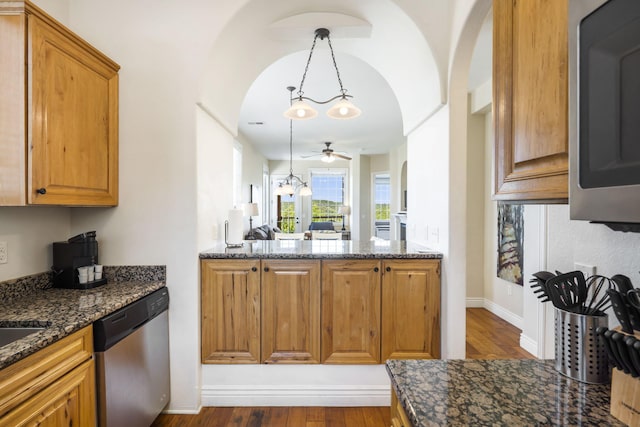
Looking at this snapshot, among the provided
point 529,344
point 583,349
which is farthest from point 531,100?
point 529,344

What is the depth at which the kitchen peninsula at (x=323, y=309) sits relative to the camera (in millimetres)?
2242

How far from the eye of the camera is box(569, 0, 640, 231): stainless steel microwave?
567 millimetres

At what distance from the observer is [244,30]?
231 centimetres

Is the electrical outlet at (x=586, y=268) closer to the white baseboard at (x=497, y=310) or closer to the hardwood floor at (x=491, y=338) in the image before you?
the hardwood floor at (x=491, y=338)

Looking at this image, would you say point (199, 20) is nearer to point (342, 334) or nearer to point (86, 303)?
point (86, 303)

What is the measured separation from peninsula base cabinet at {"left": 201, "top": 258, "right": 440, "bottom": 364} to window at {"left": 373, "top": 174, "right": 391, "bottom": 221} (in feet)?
25.2

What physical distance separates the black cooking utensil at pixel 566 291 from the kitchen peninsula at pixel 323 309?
128 cm

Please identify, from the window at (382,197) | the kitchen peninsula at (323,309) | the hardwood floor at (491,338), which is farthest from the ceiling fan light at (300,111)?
the window at (382,197)

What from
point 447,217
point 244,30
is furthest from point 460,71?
point 244,30

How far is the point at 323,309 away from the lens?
225 cm

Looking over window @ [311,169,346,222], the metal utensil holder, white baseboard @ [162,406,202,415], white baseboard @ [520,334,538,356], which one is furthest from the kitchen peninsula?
window @ [311,169,346,222]

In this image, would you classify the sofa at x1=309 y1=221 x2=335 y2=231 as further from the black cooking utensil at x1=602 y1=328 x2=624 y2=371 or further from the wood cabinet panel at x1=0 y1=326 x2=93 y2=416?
the black cooking utensil at x1=602 y1=328 x2=624 y2=371

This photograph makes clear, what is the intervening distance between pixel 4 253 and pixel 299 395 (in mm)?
1973

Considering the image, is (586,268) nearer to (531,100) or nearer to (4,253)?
(531,100)
